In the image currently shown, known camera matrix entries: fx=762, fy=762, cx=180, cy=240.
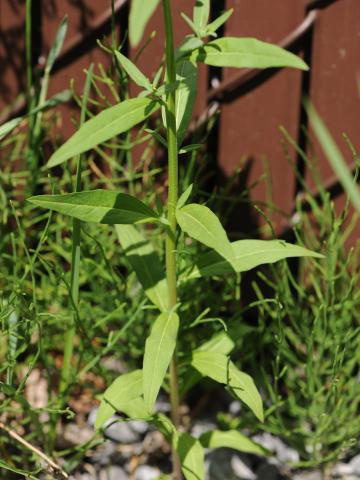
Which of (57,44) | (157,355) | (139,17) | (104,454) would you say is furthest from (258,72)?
(139,17)

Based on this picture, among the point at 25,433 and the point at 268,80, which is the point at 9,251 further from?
the point at 268,80

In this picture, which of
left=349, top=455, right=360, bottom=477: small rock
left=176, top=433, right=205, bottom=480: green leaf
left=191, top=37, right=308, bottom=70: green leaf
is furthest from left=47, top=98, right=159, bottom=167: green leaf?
left=349, top=455, right=360, bottom=477: small rock

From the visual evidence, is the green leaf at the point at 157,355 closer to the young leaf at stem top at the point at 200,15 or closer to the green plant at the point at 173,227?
the green plant at the point at 173,227

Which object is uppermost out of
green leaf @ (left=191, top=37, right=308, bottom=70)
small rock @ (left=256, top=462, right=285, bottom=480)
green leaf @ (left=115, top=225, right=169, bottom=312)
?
green leaf @ (left=191, top=37, right=308, bottom=70)

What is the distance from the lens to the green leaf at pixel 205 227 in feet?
3.52

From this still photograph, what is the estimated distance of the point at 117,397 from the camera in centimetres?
136

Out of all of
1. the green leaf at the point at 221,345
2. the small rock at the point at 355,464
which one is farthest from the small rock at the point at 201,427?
the green leaf at the point at 221,345

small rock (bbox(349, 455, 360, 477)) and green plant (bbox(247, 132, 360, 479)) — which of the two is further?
small rock (bbox(349, 455, 360, 477))

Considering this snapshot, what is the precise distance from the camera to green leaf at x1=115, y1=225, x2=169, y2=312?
1404mm

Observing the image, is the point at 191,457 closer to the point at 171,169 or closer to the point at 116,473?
the point at 116,473

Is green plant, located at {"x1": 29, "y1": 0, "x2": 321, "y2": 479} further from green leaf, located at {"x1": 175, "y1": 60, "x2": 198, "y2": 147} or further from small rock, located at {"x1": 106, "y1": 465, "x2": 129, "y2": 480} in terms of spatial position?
small rock, located at {"x1": 106, "y1": 465, "x2": 129, "y2": 480}

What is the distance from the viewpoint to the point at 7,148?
1934 millimetres

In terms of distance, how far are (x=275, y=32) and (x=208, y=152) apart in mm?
342

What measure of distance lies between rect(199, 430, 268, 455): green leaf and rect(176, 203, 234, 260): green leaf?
0.54 metres
